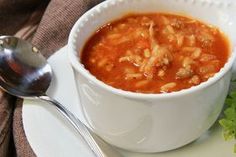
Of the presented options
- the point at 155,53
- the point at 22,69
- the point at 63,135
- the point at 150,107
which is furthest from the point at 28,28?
the point at 150,107

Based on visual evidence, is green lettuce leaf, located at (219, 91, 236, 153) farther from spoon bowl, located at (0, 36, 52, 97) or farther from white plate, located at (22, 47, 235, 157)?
spoon bowl, located at (0, 36, 52, 97)

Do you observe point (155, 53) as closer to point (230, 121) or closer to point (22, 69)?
point (230, 121)

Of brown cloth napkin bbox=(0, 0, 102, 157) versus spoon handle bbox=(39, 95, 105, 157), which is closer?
spoon handle bbox=(39, 95, 105, 157)

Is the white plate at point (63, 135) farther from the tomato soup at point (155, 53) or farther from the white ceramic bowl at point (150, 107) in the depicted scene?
the tomato soup at point (155, 53)

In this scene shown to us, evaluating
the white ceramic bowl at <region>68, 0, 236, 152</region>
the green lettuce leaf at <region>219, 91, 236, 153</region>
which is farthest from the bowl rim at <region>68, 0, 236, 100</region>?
the green lettuce leaf at <region>219, 91, 236, 153</region>

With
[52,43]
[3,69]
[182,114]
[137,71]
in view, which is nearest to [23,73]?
[3,69]
